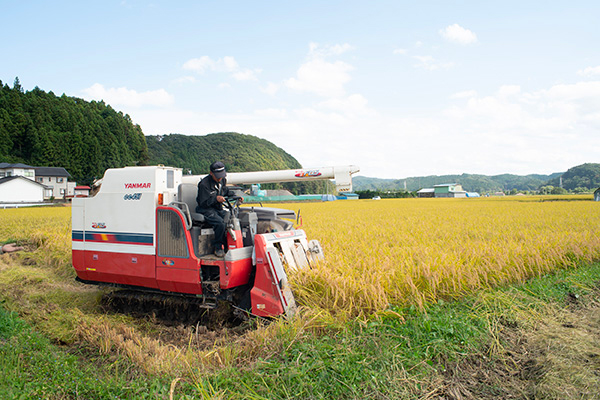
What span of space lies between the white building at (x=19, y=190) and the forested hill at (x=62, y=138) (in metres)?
11.8

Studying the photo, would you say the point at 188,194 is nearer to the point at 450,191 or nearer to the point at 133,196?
the point at 133,196

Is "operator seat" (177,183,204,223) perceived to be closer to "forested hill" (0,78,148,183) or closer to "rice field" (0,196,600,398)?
"rice field" (0,196,600,398)

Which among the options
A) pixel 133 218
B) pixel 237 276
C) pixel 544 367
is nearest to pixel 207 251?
pixel 237 276

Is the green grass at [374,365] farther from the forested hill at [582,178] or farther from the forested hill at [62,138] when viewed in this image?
the forested hill at [582,178]

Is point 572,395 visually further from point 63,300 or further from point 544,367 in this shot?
point 63,300

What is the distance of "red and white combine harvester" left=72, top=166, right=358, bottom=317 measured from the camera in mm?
5398

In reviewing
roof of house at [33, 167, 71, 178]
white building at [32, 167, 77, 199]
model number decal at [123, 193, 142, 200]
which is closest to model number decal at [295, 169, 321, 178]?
model number decal at [123, 193, 142, 200]

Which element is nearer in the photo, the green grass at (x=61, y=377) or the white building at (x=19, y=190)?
the green grass at (x=61, y=377)

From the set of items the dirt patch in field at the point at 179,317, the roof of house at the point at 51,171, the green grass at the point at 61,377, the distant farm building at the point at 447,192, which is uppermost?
the roof of house at the point at 51,171

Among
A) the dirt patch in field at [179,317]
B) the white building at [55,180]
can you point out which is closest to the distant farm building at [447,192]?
the white building at [55,180]

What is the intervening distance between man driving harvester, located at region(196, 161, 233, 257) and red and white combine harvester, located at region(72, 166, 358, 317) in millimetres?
121

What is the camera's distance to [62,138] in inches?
2746

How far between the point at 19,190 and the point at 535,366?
6393cm

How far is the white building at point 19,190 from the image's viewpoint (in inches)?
2029
